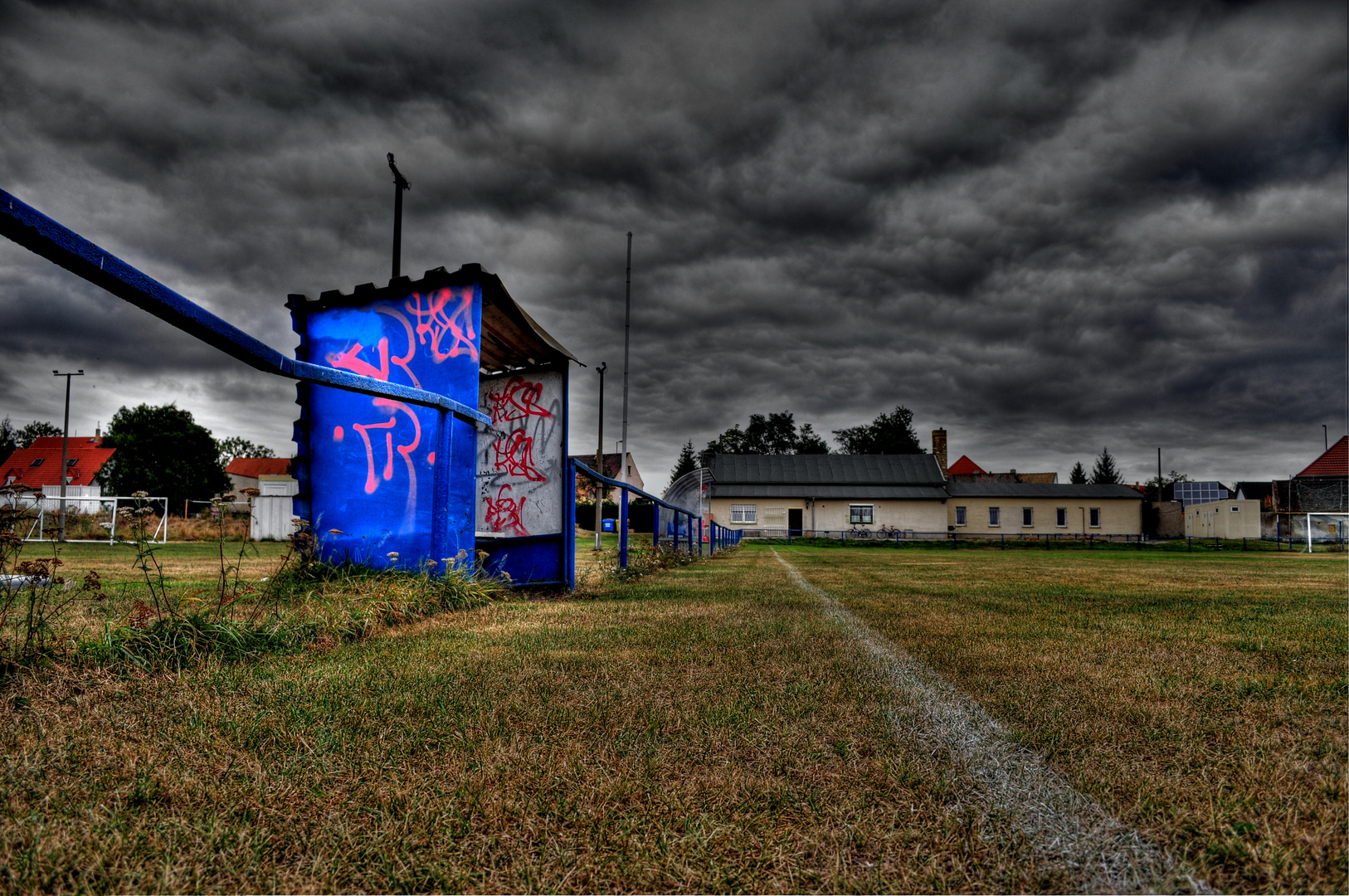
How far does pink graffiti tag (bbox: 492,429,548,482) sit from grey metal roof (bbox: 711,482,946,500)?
3770 cm

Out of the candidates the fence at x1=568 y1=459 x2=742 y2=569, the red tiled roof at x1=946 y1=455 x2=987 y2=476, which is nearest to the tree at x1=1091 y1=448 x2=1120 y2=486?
the red tiled roof at x1=946 y1=455 x2=987 y2=476

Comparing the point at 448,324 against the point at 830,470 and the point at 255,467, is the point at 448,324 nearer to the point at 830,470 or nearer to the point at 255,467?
the point at 830,470

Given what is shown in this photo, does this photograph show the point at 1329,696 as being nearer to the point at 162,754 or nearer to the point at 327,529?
the point at 162,754

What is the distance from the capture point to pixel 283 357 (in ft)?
12.2

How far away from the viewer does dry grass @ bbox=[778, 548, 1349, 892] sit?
5.17 feet

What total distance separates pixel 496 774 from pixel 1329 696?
3457 mm

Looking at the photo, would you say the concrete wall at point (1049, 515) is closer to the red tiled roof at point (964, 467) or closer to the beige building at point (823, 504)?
the beige building at point (823, 504)

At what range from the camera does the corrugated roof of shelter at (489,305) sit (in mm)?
6996

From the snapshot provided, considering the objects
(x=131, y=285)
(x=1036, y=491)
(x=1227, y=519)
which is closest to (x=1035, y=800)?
(x=131, y=285)

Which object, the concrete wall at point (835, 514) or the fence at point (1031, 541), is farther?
the concrete wall at point (835, 514)

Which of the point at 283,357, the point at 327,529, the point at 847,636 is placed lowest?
the point at 847,636

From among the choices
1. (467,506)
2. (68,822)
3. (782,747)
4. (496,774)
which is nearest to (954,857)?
(782,747)

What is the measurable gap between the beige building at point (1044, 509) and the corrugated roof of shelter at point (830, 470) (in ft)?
8.49

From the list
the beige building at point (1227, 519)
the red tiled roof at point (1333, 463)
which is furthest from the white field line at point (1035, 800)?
the red tiled roof at point (1333, 463)
